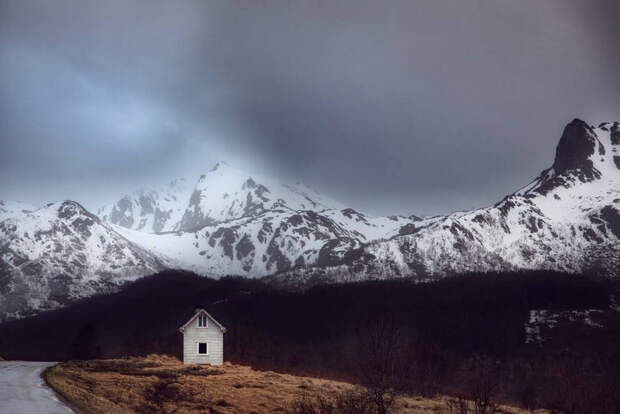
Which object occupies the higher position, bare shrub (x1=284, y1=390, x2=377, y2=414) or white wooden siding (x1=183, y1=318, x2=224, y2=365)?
white wooden siding (x1=183, y1=318, x2=224, y2=365)

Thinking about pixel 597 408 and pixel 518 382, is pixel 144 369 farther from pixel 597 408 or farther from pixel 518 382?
pixel 518 382

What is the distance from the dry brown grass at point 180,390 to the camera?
39.8 m

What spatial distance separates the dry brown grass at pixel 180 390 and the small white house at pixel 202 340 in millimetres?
8513

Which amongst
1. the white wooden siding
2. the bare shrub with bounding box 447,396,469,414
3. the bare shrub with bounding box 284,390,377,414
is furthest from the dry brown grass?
the white wooden siding

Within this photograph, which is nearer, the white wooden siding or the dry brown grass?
the dry brown grass

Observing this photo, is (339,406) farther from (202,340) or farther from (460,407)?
(202,340)

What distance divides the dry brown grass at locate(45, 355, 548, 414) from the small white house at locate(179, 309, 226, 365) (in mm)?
8513

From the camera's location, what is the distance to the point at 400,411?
5116 cm

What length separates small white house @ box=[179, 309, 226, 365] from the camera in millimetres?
78250

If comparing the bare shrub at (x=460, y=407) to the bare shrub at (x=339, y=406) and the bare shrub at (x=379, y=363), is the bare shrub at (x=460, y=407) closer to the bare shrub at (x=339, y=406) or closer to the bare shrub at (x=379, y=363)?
the bare shrub at (x=379, y=363)

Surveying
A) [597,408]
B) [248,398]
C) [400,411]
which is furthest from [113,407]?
[597,408]

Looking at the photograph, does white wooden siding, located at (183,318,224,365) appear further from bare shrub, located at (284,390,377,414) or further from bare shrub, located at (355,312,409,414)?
bare shrub, located at (355,312,409,414)

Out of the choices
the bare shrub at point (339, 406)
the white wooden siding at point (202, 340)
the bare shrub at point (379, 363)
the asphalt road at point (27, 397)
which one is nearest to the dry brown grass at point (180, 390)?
the asphalt road at point (27, 397)

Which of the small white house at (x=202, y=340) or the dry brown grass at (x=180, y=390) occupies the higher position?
the small white house at (x=202, y=340)
